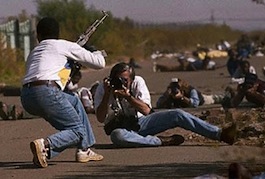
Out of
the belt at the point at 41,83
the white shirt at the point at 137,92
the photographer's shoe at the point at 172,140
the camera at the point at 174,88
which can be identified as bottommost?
the camera at the point at 174,88

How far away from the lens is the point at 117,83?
13.0 metres

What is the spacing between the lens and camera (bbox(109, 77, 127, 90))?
13.0 meters

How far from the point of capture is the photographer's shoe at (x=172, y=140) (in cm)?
1345

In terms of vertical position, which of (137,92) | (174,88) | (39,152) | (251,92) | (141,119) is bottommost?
(174,88)

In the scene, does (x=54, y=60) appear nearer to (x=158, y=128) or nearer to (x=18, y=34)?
(x=158, y=128)

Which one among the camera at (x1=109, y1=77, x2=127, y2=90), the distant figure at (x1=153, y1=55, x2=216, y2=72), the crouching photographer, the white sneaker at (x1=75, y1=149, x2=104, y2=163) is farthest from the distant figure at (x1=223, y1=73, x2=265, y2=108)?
the distant figure at (x1=153, y1=55, x2=216, y2=72)

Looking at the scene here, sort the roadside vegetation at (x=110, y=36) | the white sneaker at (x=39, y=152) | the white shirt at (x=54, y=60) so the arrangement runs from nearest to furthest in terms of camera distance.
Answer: the white sneaker at (x=39, y=152) → the white shirt at (x=54, y=60) → the roadside vegetation at (x=110, y=36)

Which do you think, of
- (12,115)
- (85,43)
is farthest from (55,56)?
(12,115)

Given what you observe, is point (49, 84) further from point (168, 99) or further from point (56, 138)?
point (168, 99)

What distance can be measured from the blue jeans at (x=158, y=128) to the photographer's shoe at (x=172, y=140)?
0.10m

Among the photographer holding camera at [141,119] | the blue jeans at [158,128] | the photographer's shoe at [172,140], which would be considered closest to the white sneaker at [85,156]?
the photographer holding camera at [141,119]

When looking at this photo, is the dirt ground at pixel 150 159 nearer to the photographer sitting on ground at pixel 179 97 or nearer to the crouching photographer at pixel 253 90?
the crouching photographer at pixel 253 90

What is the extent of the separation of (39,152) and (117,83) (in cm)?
187

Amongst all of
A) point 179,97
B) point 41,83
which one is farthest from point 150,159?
point 179,97
